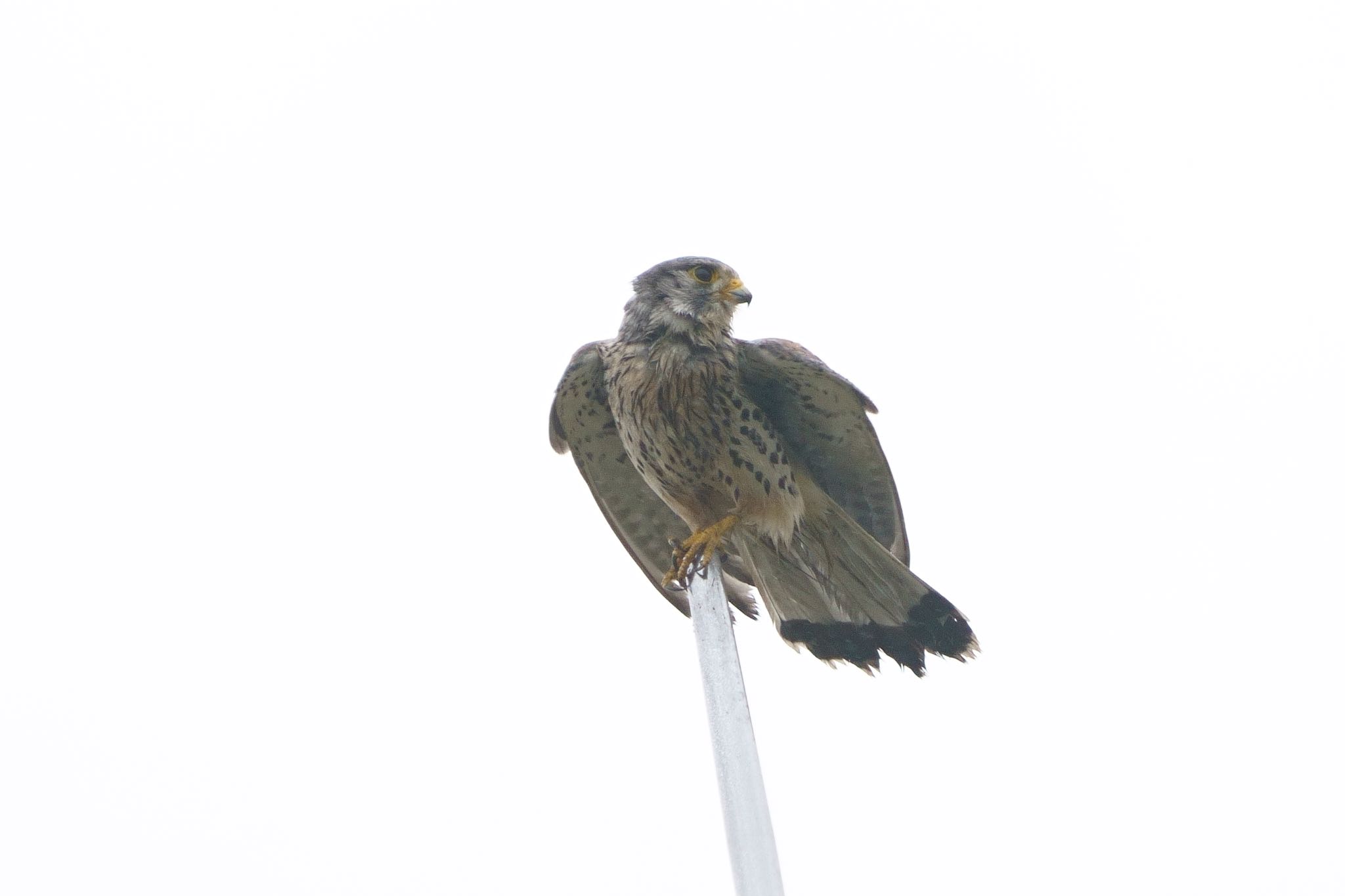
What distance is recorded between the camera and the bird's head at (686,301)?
14.7 feet

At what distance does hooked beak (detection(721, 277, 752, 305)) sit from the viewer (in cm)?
455

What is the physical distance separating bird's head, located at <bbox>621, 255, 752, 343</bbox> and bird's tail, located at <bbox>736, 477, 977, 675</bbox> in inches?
25.8

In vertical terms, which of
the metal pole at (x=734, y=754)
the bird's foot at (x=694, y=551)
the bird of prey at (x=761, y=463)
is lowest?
the metal pole at (x=734, y=754)

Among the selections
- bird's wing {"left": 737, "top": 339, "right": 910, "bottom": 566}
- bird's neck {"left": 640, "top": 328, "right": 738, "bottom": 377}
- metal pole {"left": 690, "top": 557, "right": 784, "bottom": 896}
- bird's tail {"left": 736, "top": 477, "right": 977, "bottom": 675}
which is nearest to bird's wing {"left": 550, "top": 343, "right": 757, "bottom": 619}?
bird's tail {"left": 736, "top": 477, "right": 977, "bottom": 675}

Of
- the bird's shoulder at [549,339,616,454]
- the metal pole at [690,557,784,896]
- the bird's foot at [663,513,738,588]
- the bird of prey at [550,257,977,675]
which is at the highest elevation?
the bird's shoulder at [549,339,616,454]

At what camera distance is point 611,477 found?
4.96 m

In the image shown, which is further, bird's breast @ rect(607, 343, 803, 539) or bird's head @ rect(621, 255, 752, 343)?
bird's head @ rect(621, 255, 752, 343)

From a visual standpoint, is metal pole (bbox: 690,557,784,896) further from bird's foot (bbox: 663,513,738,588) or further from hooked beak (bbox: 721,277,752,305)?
hooked beak (bbox: 721,277,752,305)

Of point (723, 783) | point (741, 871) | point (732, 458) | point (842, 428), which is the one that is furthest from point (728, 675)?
point (842, 428)

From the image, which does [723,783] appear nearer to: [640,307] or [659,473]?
[659,473]

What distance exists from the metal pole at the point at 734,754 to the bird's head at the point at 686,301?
5.62 feet

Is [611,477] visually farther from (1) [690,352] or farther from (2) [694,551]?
(2) [694,551]

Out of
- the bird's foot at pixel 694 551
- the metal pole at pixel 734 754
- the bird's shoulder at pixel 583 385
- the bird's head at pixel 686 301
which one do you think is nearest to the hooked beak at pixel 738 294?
the bird's head at pixel 686 301

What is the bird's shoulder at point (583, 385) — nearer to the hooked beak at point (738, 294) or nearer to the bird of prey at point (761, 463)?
the bird of prey at point (761, 463)
